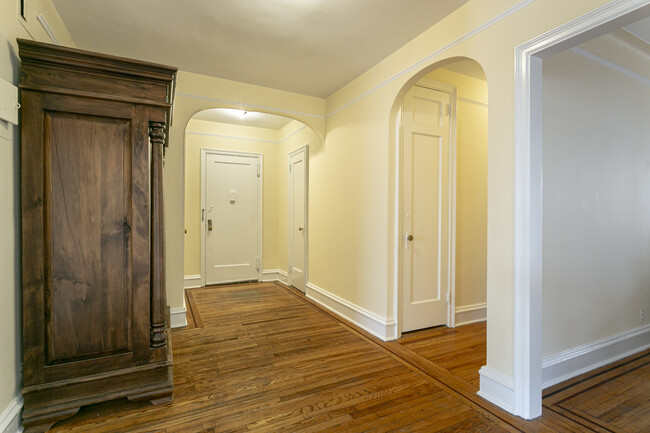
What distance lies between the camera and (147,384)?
76.7 inches

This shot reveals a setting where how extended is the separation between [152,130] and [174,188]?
1443mm

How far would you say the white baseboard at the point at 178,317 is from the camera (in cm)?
329

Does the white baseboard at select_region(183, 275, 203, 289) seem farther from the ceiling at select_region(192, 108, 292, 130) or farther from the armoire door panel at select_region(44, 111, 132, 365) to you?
the armoire door panel at select_region(44, 111, 132, 365)

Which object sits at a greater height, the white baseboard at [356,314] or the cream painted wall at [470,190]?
the cream painted wall at [470,190]

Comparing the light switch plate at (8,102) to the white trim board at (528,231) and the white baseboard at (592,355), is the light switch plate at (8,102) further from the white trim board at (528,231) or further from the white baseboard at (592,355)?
the white baseboard at (592,355)

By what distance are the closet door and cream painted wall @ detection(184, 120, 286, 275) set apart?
3.24 m

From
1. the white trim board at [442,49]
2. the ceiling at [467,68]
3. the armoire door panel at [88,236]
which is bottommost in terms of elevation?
the armoire door panel at [88,236]

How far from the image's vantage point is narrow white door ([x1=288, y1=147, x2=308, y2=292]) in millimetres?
4773

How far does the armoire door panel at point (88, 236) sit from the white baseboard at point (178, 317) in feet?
4.73

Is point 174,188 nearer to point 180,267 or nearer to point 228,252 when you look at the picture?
point 180,267

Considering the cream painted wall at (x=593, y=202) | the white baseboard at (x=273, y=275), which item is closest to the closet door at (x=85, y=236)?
the cream painted wall at (x=593, y=202)

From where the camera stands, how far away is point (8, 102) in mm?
1568

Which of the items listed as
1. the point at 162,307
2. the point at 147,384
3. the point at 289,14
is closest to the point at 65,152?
the point at 162,307

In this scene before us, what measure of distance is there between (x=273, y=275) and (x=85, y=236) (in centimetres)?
402
